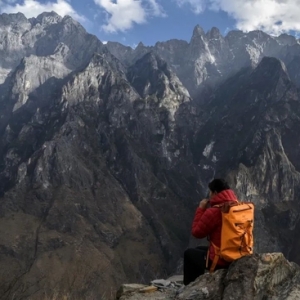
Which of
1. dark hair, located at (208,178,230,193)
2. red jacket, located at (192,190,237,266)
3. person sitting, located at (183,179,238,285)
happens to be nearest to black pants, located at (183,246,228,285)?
person sitting, located at (183,179,238,285)

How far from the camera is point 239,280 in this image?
1138 cm

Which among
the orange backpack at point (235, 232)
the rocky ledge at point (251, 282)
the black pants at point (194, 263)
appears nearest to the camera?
the rocky ledge at point (251, 282)

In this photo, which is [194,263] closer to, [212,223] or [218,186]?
[212,223]

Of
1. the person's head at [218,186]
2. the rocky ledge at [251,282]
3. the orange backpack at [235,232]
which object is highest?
the person's head at [218,186]

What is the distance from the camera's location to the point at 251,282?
11.3 m

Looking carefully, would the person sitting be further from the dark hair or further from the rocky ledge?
the rocky ledge

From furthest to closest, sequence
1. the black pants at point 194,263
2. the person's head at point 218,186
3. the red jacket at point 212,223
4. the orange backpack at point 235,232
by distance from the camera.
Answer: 1. the black pants at point 194,263
2. the person's head at point 218,186
3. the red jacket at point 212,223
4. the orange backpack at point 235,232

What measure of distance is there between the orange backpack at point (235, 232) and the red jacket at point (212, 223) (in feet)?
0.65

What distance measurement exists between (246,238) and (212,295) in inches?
83.5

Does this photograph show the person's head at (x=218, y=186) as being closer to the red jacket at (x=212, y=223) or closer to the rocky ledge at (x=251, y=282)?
the red jacket at (x=212, y=223)

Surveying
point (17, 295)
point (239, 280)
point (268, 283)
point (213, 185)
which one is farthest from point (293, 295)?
point (17, 295)

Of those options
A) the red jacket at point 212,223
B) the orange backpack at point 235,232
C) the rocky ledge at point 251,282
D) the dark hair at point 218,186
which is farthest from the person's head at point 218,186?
the rocky ledge at point 251,282

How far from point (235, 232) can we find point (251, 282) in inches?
61.9

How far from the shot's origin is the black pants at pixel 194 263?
42.9 ft
